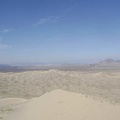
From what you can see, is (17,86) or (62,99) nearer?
(62,99)

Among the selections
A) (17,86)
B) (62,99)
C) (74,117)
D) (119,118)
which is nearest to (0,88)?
(17,86)

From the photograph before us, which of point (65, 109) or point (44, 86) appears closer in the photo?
point (65, 109)

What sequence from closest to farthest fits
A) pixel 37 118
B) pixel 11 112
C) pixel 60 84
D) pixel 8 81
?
pixel 37 118 → pixel 11 112 → pixel 60 84 → pixel 8 81

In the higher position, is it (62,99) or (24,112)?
(62,99)

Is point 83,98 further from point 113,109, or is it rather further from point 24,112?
point 24,112

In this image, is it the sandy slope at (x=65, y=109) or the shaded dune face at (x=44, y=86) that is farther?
the shaded dune face at (x=44, y=86)

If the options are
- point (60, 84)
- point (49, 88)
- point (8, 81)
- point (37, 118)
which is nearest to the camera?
point (37, 118)

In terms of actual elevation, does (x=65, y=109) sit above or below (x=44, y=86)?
above

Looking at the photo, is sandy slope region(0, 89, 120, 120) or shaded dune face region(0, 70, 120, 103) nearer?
sandy slope region(0, 89, 120, 120)
